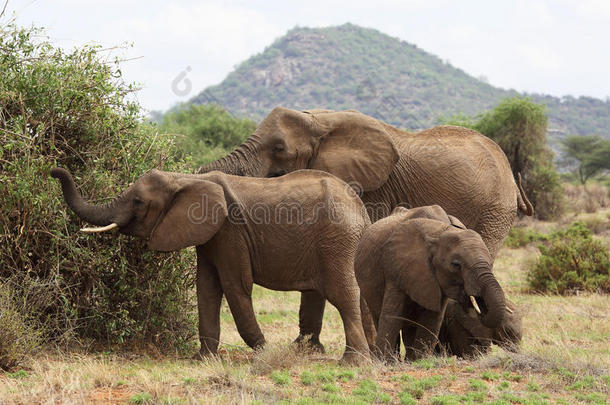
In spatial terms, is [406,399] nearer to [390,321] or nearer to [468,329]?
[390,321]

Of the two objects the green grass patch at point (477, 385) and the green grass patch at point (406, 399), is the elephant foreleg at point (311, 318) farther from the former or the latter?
the green grass patch at point (406, 399)

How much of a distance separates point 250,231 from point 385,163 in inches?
94.4

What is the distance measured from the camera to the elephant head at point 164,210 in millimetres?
8453

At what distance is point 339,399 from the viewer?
261 inches

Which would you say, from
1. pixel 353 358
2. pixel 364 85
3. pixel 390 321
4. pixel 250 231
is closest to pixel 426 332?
pixel 390 321

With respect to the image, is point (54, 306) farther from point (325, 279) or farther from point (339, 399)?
point (339, 399)

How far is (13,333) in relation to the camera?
758 cm

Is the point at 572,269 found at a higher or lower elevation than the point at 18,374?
higher

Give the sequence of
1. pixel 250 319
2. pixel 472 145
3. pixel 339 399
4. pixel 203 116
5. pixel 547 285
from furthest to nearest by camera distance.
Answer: pixel 203 116
pixel 547 285
pixel 472 145
pixel 250 319
pixel 339 399

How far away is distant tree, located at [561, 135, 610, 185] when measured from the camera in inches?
1957

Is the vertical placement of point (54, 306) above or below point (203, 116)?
below

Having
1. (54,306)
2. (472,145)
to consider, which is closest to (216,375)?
(54,306)

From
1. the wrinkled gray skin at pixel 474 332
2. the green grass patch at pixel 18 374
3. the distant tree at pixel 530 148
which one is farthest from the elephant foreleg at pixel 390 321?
the distant tree at pixel 530 148

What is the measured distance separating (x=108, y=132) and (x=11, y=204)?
1596 millimetres
